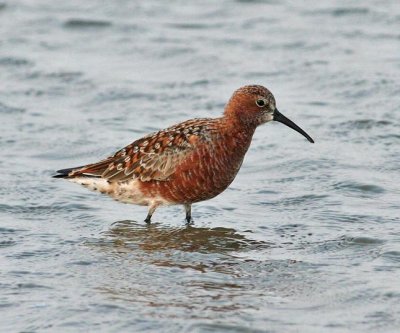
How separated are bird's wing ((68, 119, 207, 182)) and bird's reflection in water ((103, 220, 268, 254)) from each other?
550 mm

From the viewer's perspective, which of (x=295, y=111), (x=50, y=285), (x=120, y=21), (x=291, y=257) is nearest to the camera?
(x=50, y=285)

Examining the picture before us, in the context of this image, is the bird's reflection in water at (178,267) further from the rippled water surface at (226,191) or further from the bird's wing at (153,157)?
the bird's wing at (153,157)

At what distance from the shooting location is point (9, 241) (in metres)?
10.7

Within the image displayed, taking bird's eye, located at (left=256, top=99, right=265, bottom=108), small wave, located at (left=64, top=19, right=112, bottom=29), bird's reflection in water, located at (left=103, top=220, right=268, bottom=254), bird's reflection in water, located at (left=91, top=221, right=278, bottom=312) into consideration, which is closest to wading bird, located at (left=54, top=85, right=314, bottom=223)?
bird's eye, located at (left=256, top=99, right=265, bottom=108)

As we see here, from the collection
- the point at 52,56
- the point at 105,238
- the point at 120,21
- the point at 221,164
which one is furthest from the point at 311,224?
the point at 120,21

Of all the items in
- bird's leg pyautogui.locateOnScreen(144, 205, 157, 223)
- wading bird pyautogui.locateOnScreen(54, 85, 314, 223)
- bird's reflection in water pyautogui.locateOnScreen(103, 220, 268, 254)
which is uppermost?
wading bird pyautogui.locateOnScreen(54, 85, 314, 223)

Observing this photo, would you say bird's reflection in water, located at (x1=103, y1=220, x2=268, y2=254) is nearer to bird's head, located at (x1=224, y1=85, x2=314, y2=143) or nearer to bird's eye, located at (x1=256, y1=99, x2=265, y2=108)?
bird's head, located at (x1=224, y1=85, x2=314, y2=143)

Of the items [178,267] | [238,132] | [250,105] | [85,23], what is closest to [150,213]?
[238,132]

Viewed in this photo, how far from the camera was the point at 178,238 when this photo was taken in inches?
437

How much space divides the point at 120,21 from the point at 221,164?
32.5ft

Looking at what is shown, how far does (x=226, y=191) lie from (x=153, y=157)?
1615 millimetres

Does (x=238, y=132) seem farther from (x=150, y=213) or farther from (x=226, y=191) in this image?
(x=226, y=191)

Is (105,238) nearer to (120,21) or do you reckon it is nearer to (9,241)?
(9,241)

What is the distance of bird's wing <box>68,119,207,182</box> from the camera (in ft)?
37.0
